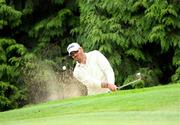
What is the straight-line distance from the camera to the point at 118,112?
4457 millimetres

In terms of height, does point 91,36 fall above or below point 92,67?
above

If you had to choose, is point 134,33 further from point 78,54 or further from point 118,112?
point 118,112

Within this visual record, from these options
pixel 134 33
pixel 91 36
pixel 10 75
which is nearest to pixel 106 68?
pixel 134 33

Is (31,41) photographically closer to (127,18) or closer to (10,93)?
(10,93)

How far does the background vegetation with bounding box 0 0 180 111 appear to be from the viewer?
419 inches

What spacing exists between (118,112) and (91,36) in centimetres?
688

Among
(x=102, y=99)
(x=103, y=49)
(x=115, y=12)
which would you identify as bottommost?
(x=102, y=99)

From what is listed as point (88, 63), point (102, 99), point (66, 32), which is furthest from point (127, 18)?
point (102, 99)

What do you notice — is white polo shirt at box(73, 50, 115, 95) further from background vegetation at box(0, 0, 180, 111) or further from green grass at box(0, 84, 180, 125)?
background vegetation at box(0, 0, 180, 111)

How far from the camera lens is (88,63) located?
6.92 metres

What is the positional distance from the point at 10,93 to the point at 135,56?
3.09 m

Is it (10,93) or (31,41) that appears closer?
(10,93)

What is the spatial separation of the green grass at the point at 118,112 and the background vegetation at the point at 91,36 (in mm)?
5037

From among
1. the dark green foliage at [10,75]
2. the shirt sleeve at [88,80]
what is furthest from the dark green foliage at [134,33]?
the shirt sleeve at [88,80]
